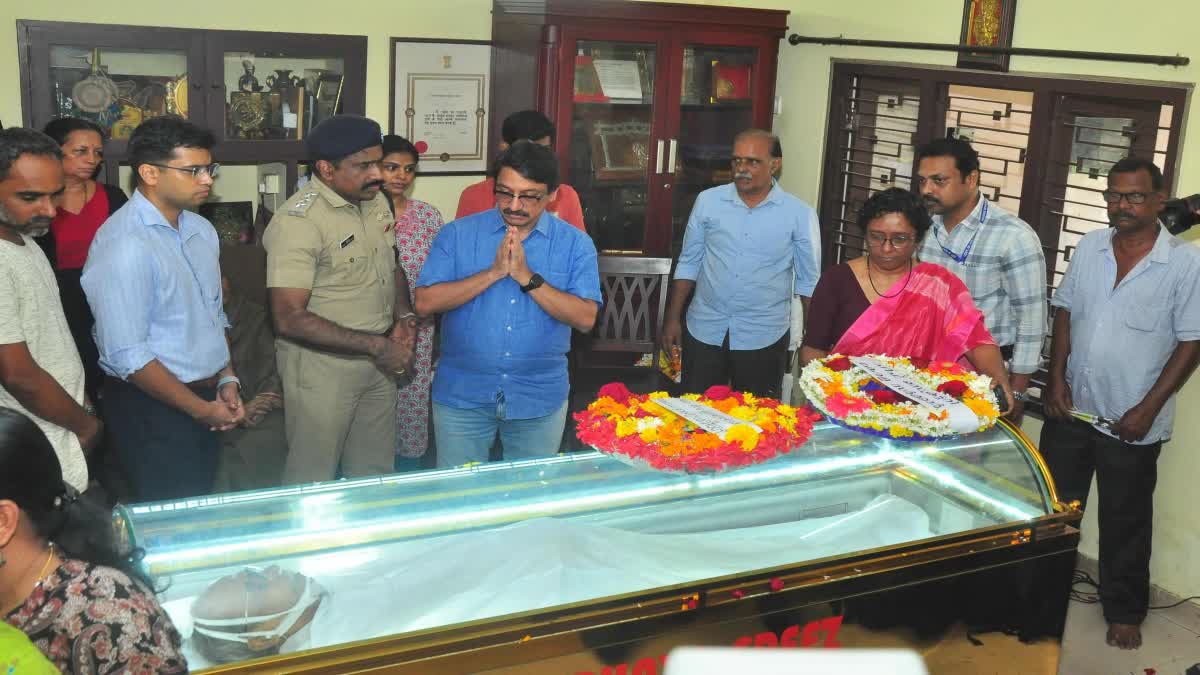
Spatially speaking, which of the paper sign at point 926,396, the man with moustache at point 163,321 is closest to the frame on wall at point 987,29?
the paper sign at point 926,396

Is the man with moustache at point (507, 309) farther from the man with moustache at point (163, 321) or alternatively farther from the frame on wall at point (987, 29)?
the frame on wall at point (987, 29)

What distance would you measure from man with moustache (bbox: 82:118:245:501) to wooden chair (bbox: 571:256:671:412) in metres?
2.06

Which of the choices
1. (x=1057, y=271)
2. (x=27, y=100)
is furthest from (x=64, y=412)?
(x=1057, y=271)

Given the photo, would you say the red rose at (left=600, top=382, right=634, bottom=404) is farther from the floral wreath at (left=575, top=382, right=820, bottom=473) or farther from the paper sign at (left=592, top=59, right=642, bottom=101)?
the paper sign at (left=592, top=59, right=642, bottom=101)

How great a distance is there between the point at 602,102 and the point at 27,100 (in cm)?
249

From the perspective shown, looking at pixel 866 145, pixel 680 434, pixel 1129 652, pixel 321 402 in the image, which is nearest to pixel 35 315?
pixel 321 402

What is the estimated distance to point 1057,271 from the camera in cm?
462

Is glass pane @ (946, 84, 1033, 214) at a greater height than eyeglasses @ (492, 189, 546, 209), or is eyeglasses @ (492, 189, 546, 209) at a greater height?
glass pane @ (946, 84, 1033, 214)

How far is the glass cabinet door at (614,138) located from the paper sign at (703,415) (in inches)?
108

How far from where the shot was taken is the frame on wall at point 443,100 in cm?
545

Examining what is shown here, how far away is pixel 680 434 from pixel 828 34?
3487mm

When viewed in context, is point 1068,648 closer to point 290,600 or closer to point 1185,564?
point 1185,564

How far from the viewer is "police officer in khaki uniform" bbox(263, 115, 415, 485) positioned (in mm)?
3604

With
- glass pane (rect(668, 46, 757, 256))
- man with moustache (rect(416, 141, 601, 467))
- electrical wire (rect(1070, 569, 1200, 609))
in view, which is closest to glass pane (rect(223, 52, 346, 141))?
glass pane (rect(668, 46, 757, 256))
